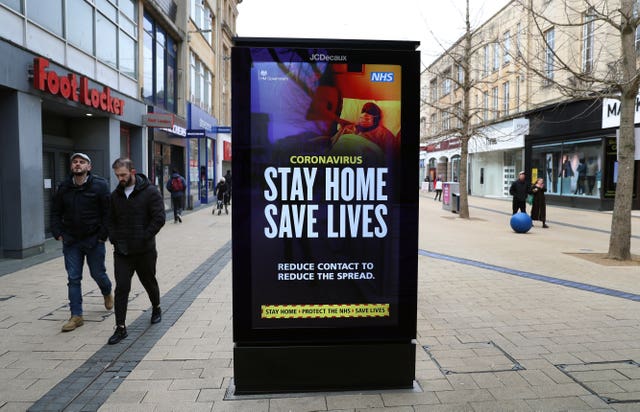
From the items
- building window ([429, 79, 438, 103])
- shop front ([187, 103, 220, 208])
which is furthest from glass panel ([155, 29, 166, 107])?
building window ([429, 79, 438, 103])

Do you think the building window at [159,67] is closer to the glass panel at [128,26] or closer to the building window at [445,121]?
the glass panel at [128,26]

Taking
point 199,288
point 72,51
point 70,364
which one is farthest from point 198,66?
point 70,364

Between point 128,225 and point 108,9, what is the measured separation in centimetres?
1117

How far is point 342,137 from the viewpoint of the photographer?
11.2 feet

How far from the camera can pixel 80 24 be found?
39.0ft

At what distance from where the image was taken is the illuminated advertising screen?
11.0 ft

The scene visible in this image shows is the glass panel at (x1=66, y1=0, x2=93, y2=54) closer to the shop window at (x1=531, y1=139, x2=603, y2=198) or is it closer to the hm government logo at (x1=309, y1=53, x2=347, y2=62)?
the hm government logo at (x1=309, y1=53, x2=347, y2=62)

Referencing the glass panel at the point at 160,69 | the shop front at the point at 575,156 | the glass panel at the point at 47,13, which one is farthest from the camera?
the shop front at the point at 575,156

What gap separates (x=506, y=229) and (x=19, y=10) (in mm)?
13495

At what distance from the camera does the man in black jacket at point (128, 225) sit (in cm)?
488

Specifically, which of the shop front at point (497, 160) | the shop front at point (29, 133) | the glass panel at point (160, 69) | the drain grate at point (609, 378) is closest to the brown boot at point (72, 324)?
the shop front at point (29, 133)

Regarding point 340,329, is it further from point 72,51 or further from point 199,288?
point 72,51

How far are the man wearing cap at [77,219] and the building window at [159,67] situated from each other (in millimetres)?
12245

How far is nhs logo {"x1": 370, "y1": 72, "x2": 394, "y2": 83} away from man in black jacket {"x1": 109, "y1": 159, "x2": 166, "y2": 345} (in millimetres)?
2751
